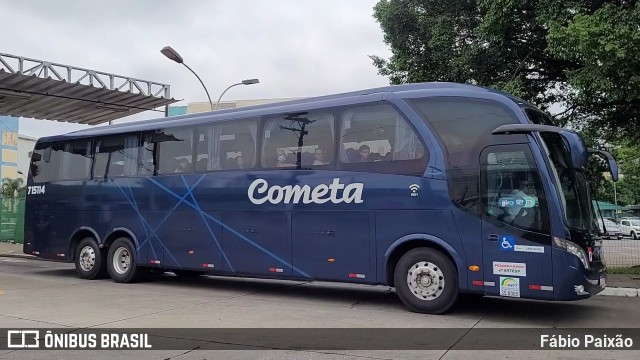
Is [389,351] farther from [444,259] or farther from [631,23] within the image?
[631,23]

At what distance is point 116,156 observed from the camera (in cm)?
1307

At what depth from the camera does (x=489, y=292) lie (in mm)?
8070

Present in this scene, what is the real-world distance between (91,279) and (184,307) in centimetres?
524

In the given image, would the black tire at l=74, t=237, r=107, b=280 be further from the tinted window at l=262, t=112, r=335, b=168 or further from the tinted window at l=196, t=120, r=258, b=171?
the tinted window at l=262, t=112, r=335, b=168

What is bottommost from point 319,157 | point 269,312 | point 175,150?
point 269,312

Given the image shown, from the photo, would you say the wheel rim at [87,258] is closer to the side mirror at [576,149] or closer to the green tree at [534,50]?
the green tree at [534,50]

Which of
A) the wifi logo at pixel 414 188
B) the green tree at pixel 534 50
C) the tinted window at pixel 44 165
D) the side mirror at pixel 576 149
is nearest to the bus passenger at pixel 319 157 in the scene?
the wifi logo at pixel 414 188

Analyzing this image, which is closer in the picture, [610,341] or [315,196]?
[610,341]

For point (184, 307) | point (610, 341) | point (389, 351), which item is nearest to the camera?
point (389, 351)

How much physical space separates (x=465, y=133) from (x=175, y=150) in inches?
249

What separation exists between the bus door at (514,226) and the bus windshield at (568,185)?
30 cm

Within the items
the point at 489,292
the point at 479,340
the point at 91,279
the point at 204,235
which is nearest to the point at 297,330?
the point at 479,340

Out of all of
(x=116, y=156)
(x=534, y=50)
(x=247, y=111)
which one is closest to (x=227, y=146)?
(x=247, y=111)

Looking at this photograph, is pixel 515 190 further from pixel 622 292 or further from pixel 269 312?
pixel 622 292
